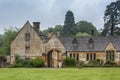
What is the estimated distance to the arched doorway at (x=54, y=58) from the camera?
6794 cm

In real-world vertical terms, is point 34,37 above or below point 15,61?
above

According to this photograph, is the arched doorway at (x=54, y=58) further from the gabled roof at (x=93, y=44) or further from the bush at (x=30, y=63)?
the bush at (x=30, y=63)

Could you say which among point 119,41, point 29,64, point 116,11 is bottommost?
point 29,64

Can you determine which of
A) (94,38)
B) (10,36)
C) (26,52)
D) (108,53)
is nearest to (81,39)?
(94,38)

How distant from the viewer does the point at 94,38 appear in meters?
70.4

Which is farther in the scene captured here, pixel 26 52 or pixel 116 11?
pixel 116 11

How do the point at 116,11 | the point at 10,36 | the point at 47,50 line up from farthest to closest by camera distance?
1. the point at 116,11
2. the point at 10,36
3. the point at 47,50

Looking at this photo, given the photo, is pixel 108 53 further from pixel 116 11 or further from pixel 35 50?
pixel 116 11

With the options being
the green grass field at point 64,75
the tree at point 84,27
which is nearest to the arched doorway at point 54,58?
the green grass field at point 64,75

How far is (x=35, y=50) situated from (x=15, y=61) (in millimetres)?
4756

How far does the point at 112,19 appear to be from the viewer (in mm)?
109438

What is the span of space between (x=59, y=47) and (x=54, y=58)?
2437mm

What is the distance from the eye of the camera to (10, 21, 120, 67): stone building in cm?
6706

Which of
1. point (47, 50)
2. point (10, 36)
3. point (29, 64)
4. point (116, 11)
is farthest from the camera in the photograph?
point (116, 11)
